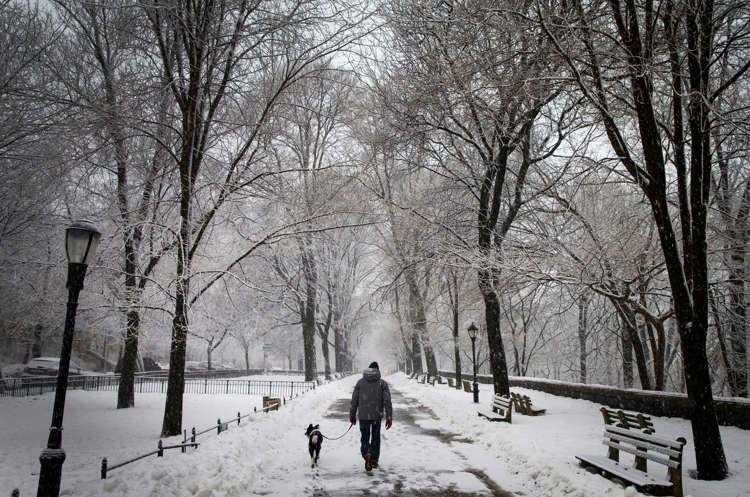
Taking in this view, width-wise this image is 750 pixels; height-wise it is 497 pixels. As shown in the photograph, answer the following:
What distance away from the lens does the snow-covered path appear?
6.19m

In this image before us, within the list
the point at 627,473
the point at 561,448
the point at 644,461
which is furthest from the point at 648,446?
the point at 561,448

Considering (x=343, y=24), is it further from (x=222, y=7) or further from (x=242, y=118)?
(x=242, y=118)

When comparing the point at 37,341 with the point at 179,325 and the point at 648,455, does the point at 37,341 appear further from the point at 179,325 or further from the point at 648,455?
the point at 648,455

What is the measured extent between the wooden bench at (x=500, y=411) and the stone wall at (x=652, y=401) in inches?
149

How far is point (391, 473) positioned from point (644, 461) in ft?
12.2

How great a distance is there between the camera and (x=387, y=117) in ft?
43.2

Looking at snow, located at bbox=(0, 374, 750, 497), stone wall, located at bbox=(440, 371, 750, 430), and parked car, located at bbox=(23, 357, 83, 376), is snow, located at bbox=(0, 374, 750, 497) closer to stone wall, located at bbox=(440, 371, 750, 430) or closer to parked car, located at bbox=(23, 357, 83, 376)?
stone wall, located at bbox=(440, 371, 750, 430)

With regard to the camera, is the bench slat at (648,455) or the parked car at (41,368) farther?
the parked car at (41,368)

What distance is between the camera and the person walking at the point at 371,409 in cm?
770

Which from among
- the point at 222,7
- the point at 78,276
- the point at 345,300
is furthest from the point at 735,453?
the point at 345,300

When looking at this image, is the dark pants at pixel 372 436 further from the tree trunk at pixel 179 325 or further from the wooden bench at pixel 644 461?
the tree trunk at pixel 179 325

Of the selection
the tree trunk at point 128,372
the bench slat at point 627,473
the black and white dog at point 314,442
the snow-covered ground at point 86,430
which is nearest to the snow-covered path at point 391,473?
the black and white dog at point 314,442

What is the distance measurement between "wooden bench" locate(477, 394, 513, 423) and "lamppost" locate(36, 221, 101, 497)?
9423mm

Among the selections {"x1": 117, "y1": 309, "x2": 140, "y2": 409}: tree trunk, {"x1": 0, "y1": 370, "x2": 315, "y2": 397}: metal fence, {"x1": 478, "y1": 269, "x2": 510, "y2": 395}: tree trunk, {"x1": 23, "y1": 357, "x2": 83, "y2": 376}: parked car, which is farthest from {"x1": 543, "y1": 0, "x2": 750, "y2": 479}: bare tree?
{"x1": 23, "y1": 357, "x2": 83, "y2": 376}: parked car
